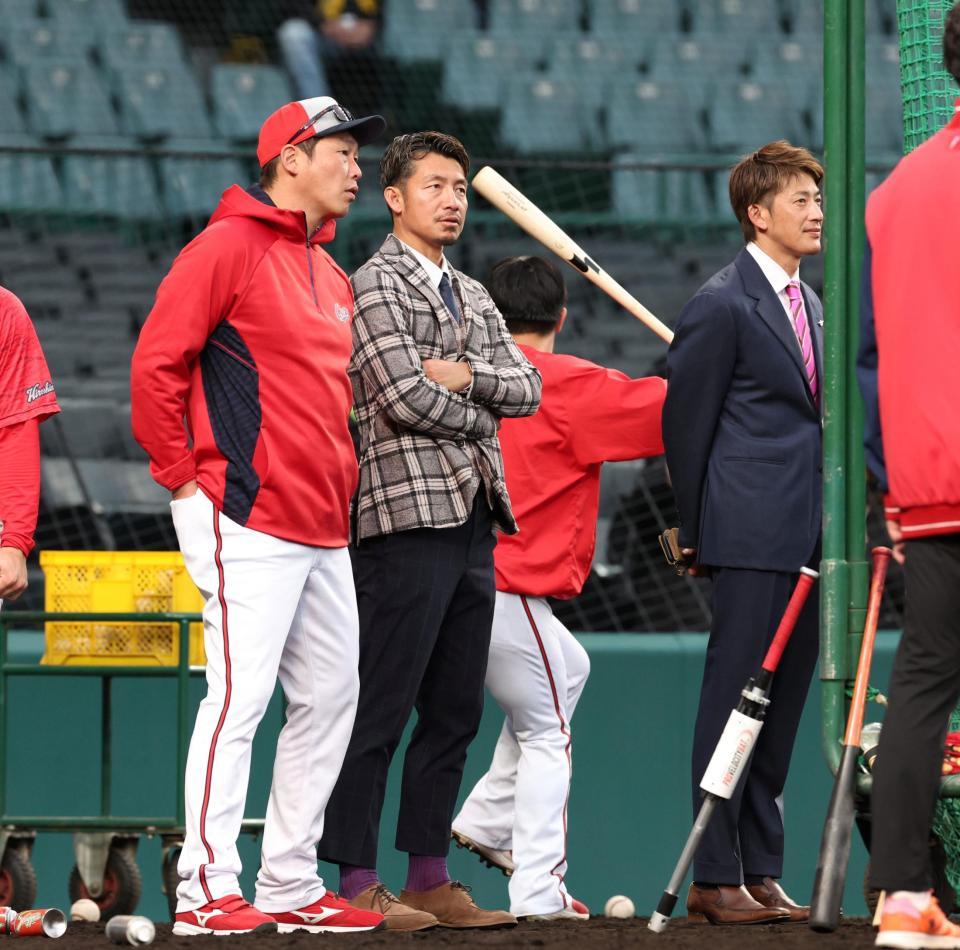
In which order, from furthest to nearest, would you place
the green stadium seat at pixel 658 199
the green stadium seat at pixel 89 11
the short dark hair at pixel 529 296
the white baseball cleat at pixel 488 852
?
the green stadium seat at pixel 89 11, the green stadium seat at pixel 658 199, the white baseball cleat at pixel 488 852, the short dark hair at pixel 529 296

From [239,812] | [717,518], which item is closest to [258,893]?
[239,812]

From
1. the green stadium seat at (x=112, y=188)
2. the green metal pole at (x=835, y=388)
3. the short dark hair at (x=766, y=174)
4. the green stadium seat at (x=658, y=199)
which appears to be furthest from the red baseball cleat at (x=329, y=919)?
the green stadium seat at (x=112, y=188)

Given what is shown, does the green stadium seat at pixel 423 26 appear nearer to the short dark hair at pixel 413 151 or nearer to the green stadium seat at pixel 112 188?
the green stadium seat at pixel 112 188

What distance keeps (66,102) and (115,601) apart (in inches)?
235

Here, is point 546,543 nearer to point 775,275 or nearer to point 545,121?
point 775,275

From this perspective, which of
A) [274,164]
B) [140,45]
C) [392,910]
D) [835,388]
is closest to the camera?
[835,388]

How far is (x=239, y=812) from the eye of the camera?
11.8ft

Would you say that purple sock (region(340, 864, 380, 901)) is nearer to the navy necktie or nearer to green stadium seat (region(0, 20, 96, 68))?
the navy necktie

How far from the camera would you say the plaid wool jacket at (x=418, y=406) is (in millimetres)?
3871

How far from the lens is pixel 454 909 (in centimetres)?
→ 394

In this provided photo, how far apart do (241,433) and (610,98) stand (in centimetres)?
759

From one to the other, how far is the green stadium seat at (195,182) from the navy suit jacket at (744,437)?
4045 millimetres

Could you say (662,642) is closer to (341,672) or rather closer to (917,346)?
(341,672)

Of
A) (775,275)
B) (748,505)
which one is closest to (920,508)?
(748,505)
